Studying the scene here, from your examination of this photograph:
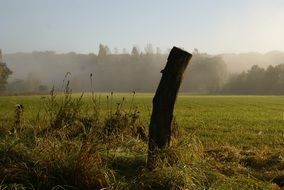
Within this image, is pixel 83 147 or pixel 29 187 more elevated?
pixel 83 147

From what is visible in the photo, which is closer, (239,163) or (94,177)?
(94,177)

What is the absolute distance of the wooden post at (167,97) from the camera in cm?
841

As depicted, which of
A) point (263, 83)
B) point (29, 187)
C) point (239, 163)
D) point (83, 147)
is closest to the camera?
point (29, 187)

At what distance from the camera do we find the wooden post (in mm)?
8414

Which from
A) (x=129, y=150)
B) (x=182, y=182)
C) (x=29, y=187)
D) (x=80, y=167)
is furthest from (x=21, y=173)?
(x=129, y=150)

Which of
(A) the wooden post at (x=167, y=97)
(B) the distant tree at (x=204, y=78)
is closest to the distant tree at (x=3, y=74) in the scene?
(B) the distant tree at (x=204, y=78)

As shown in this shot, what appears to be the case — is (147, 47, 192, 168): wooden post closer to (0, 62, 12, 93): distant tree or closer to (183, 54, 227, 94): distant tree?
(0, 62, 12, 93): distant tree

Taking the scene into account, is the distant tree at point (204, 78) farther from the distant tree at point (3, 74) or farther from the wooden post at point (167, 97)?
the wooden post at point (167, 97)

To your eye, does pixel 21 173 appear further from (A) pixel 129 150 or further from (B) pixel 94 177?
(A) pixel 129 150

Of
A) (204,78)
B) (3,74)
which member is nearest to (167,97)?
(3,74)

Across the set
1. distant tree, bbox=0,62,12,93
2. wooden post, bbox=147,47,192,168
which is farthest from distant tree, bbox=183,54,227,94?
wooden post, bbox=147,47,192,168

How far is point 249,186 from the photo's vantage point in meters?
7.53

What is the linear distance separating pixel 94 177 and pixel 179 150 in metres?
1.84

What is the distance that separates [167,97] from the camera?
27.7 feet
